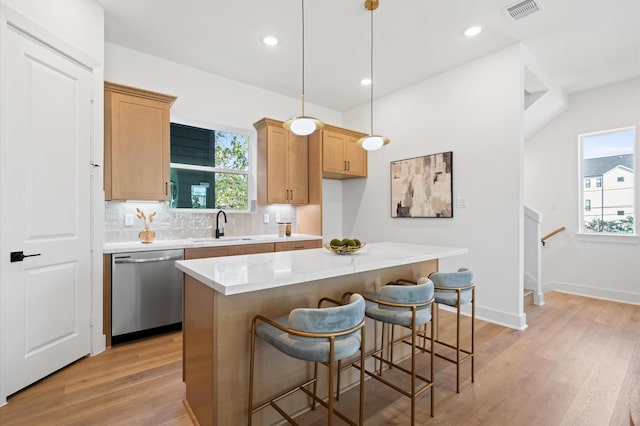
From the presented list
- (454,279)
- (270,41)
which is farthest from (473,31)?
(454,279)

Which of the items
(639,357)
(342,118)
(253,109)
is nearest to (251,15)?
(253,109)

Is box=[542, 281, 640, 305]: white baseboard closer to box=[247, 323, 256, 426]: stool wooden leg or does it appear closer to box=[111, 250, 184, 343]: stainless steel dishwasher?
box=[247, 323, 256, 426]: stool wooden leg

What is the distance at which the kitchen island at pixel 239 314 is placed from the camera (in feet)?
5.06

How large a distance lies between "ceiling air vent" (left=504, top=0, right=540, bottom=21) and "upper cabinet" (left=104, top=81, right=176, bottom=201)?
3.49m

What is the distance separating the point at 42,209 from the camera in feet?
7.52

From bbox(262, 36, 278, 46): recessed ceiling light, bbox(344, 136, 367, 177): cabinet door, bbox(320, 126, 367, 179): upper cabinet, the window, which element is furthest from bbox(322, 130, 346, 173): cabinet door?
bbox(262, 36, 278, 46): recessed ceiling light

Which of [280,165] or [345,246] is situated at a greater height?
[280,165]

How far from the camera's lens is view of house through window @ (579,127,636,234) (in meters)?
4.38

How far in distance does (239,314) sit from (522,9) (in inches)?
138

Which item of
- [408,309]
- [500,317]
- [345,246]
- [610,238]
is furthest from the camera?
[610,238]

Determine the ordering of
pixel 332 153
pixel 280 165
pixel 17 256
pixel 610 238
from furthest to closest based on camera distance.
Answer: pixel 332 153
pixel 610 238
pixel 280 165
pixel 17 256

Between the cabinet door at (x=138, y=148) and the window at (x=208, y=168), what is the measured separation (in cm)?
54

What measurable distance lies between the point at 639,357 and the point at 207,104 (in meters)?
5.23

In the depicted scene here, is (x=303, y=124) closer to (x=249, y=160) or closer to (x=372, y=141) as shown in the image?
(x=372, y=141)
